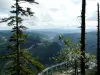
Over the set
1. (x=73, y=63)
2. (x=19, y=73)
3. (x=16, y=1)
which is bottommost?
(x=19, y=73)

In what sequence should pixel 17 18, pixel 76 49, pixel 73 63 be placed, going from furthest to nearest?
pixel 17 18, pixel 73 63, pixel 76 49

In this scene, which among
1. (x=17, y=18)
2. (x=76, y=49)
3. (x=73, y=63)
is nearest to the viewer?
(x=76, y=49)

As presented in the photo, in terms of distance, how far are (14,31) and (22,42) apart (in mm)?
1184

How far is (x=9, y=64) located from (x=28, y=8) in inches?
206

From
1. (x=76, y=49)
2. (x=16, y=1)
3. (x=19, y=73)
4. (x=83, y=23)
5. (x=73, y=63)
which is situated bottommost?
(x=19, y=73)

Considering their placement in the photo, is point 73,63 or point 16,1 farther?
point 16,1

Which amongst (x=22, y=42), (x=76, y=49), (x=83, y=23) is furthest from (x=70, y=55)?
(x=22, y=42)

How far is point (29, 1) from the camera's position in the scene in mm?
23281

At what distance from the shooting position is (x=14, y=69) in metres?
23.3

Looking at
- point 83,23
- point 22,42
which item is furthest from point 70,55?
point 22,42

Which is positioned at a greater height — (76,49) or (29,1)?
(29,1)

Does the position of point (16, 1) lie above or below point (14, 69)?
above

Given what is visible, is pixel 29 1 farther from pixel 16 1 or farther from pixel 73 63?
pixel 73 63

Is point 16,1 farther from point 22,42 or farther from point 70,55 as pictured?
point 70,55
